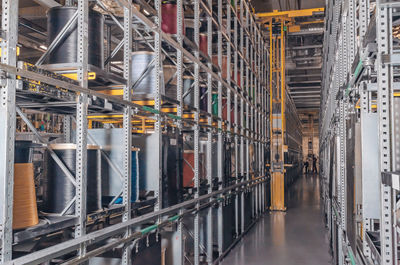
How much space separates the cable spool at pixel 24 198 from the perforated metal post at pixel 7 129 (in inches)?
12.8

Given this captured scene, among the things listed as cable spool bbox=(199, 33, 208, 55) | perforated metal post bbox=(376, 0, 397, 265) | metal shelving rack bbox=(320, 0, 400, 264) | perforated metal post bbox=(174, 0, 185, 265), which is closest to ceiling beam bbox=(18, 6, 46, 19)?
cable spool bbox=(199, 33, 208, 55)

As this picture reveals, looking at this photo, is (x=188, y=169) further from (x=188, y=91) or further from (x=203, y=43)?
(x=203, y=43)

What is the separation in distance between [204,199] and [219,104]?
1789 mm

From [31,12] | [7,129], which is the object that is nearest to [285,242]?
[7,129]

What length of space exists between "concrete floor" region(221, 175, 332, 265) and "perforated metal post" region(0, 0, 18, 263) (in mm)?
5068

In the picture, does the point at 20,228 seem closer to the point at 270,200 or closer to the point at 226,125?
the point at 226,125

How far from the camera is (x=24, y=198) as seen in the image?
266cm

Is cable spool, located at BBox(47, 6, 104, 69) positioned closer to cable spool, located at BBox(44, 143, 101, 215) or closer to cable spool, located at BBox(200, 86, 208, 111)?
cable spool, located at BBox(44, 143, 101, 215)

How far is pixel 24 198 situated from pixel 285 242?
666 cm

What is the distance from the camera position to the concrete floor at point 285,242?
6980 millimetres

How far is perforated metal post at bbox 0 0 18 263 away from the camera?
2240 millimetres

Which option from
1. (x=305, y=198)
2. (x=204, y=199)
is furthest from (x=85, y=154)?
(x=305, y=198)

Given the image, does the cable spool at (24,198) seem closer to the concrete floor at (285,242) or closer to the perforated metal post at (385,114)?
the perforated metal post at (385,114)

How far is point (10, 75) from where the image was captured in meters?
2.30
